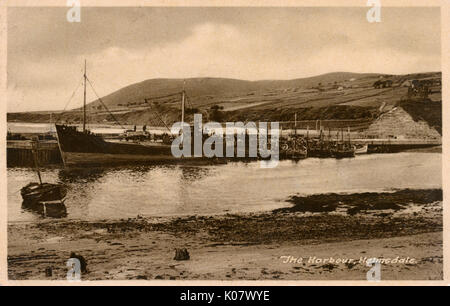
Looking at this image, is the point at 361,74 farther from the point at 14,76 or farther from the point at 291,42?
Result: the point at 14,76

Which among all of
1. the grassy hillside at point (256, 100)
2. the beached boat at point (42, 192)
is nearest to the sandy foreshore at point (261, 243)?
the beached boat at point (42, 192)

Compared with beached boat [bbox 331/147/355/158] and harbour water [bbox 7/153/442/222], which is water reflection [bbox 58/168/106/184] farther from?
beached boat [bbox 331/147/355/158]

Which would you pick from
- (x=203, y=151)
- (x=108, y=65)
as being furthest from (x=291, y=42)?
(x=108, y=65)

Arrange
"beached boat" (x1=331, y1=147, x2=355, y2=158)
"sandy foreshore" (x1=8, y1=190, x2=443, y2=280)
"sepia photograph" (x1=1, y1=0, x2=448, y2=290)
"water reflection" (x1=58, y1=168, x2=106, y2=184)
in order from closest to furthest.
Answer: "sandy foreshore" (x1=8, y1=190, x2=443, y2=280), "sepia photograph" (x1=1, y1=0, x2=448, y2=290), "water reflection" (x1=58, y1=168, x2=106, y2=184), "beached boat" (x1=331, y1=147, x2=355, y2=158)

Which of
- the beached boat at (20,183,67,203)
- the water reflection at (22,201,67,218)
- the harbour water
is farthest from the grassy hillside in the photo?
the water reflection at (22,201,67,218)

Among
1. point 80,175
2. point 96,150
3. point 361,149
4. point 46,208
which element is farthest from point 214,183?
point 46,208

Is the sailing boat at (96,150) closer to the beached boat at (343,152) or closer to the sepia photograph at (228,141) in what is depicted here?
the sepia photograph at (228,141)

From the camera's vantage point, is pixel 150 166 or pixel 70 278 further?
pixel 150 166

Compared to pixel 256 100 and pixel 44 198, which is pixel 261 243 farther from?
pixel 44 198
